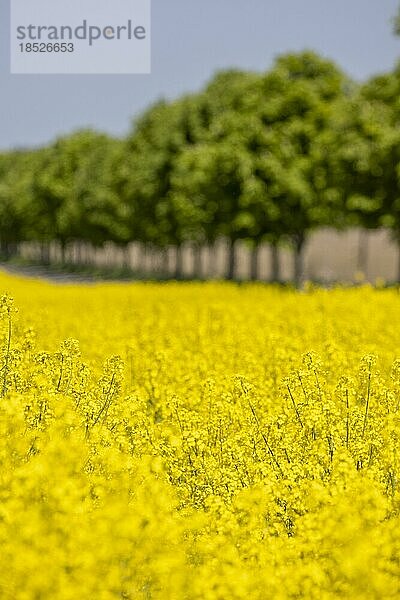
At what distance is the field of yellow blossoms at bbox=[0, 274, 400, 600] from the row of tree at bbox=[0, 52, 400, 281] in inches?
869

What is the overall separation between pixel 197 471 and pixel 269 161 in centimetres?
3308

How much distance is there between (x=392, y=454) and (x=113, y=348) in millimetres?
6028

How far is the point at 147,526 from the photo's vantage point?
4410mm

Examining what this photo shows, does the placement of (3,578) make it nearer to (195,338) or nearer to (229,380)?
(229,380)

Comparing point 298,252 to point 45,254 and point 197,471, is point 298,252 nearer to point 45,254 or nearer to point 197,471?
point 197,471

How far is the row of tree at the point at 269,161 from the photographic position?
112 ft

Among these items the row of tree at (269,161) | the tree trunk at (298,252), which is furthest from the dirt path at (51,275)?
the tree trunk at (298,252)

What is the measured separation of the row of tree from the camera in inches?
1347

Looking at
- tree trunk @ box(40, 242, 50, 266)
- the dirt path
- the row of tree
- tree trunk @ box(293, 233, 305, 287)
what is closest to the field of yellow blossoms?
the row of tree

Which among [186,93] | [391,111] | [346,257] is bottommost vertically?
[346,257]

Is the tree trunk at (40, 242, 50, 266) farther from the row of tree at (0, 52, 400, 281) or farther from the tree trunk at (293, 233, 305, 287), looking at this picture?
the tree trunk at (293, 233, 305, 287)

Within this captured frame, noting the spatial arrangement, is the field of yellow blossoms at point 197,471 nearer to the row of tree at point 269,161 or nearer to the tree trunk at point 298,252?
the row of tree at point 269,161

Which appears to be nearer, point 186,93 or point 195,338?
point 195,338

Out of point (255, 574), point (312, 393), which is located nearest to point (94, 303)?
point (312, 393)
